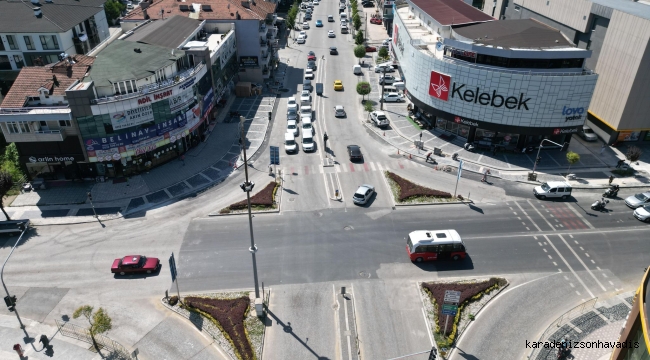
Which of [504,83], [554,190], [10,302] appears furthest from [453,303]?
[504,83]

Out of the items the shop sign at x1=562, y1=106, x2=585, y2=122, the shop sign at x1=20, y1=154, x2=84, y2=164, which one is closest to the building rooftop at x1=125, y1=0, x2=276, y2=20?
the shop sign at x1=20, y1=154, x2=84, y2=164

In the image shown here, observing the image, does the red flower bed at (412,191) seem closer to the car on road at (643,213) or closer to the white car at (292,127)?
the white car at (292,127)

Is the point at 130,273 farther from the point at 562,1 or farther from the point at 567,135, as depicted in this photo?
the point at 562,1

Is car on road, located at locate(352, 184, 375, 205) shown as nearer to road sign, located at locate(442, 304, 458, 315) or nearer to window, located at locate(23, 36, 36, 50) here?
road sign, located at locate(442, 304, 458, 315)

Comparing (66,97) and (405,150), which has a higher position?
(66,97)

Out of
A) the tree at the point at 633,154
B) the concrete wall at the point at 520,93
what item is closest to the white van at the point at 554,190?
the concrete wall at the point at 520,93

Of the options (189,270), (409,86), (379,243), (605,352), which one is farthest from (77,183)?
(605,352)

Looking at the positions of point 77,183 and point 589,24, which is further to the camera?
point 589,24
